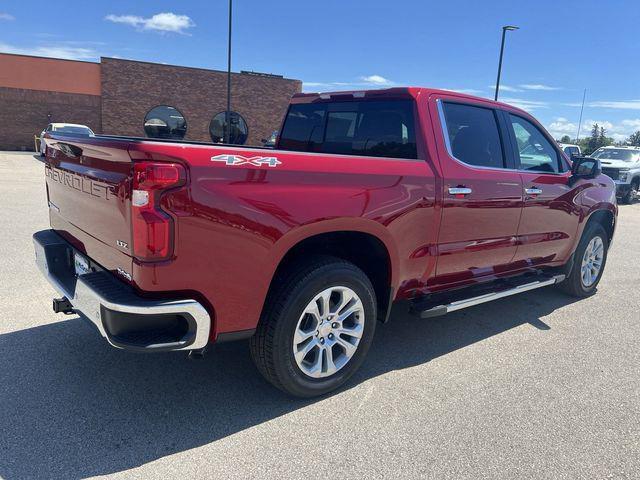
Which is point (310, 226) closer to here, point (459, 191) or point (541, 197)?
point (459, 191)

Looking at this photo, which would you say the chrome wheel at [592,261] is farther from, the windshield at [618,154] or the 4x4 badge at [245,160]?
the windshield at [618,154]

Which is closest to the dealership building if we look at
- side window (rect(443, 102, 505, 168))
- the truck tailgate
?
the truck tailgate

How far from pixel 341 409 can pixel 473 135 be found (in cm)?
237

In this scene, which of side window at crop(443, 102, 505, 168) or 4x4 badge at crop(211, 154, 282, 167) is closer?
4x4 badge at crop(211, 154, 282, 167)

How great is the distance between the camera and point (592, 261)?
5.80 m

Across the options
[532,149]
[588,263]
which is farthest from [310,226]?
[588,263]

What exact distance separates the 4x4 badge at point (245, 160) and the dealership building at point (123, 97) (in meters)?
29.3

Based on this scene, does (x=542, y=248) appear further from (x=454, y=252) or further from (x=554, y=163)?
(x=454, y=252)

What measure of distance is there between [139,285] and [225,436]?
997 millimetres

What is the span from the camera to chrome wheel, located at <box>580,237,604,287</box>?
5664 millimetres

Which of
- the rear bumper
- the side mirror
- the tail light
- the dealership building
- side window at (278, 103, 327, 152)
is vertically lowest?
the rear bumper

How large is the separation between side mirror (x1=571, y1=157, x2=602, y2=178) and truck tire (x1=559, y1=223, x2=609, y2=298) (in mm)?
769

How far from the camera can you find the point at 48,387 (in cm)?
320

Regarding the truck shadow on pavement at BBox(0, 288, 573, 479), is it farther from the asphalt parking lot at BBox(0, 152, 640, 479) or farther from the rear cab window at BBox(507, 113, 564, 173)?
the rear cab window at BBox(507, 113, 564, 173)
